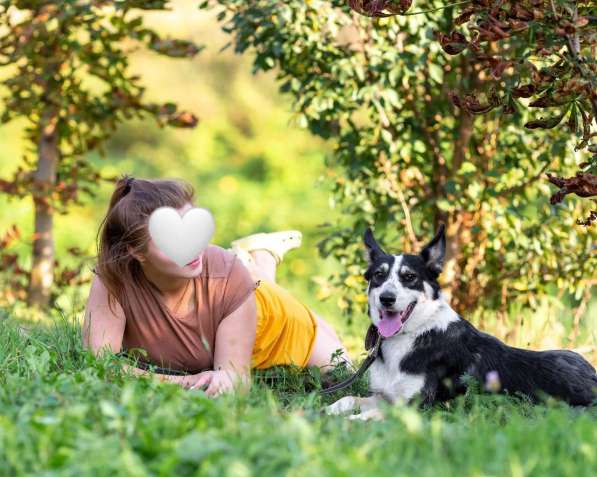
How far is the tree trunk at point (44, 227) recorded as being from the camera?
22.4 ft

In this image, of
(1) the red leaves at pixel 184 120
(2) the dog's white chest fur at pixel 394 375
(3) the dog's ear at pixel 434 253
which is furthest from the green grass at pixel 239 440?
(1) the red leaves at pixel 184 120

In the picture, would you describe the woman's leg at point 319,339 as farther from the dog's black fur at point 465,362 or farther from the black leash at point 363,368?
the dog's black fur at point 465,362

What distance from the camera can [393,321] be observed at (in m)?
4.02

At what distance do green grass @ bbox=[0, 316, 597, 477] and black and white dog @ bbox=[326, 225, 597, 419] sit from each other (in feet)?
2.63

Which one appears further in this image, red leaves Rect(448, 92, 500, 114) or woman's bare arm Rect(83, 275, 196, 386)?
woman's bare arm Rect(83, 275, 196, 386)

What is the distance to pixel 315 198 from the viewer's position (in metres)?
13.4

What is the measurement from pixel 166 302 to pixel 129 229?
411 millimetres

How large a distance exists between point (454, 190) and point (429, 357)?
1.74 metres

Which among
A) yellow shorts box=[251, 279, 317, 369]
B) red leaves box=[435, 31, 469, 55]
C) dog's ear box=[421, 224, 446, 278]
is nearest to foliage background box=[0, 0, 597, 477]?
yellow shorts box=[251, 279, 317, 369]

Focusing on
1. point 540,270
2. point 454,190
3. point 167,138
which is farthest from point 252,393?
point 167,138

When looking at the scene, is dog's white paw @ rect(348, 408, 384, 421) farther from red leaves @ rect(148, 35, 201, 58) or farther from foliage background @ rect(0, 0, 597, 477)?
red leaves @ rect(148, 35, 201, 58)

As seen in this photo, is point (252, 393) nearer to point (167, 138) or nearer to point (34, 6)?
point (34, 6)

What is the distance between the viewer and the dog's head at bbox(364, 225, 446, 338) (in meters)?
3.98

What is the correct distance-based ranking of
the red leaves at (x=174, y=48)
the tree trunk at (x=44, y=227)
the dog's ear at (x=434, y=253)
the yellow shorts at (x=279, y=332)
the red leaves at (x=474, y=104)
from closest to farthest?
the red leaves at (x=474, y=104) < the dog's ear at (x=434, y=253) < the yellow shorts at (x=279, y=332) < the red leaves at (x=174, y=48) < the tree trunk at (x=44, y=227)
